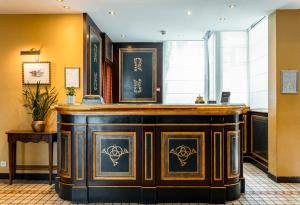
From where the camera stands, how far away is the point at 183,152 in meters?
4.25

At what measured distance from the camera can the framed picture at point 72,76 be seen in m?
5.81

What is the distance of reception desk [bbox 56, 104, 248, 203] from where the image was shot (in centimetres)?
421

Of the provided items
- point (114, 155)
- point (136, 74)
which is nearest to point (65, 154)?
point (114, 155)

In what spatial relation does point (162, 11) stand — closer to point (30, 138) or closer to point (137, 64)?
point (30, 138)

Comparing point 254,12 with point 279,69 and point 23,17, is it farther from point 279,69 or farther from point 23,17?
point 23,17

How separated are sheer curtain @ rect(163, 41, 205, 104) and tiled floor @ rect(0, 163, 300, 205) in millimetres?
3765

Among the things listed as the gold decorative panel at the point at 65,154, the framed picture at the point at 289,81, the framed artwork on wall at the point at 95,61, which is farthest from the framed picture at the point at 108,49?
the framed picture at the point at 289,81

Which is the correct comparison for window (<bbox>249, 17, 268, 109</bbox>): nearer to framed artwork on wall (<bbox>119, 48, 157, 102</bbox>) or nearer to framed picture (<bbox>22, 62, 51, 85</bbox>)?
framed artwork on wall (<bbox>119, 48, 157, 102</bbox>)

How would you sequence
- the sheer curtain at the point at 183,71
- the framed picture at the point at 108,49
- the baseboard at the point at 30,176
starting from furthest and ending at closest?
1. the sheer curtain at the point at 183,71
2. the framed picture at the point at 108,49
3. the baseboard at the point at 30,176

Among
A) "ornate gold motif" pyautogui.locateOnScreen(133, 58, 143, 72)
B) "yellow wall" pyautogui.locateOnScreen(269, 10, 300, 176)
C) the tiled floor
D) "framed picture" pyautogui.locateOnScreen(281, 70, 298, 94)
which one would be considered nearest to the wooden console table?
Result: the tiled floor

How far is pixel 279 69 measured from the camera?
5.50 metres

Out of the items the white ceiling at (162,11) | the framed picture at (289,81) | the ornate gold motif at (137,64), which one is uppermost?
the white ceiling at (162,11)

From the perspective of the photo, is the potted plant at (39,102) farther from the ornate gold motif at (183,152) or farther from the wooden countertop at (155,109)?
the ornate gold motif at (183,152)

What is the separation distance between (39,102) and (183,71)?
4519mm
